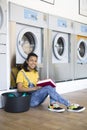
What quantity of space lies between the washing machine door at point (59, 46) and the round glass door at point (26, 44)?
49cm

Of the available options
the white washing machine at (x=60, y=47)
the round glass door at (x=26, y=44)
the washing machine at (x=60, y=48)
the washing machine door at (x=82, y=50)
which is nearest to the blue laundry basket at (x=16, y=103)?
the round glass door at (x=26, y=44)

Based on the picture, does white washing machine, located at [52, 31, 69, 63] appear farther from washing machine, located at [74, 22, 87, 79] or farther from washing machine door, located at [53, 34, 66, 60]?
washing machine, located at [74, 22, 87, 79]

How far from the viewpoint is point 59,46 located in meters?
4.02

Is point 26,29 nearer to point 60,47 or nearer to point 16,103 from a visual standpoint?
point 60,47

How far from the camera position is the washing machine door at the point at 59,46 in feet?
12.5

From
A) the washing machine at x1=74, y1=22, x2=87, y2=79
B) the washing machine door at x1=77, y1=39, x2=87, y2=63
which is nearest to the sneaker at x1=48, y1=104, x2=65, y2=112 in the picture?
the washing machine at x1=74, y1=22, x2=87, y2=79

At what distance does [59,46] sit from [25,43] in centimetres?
92

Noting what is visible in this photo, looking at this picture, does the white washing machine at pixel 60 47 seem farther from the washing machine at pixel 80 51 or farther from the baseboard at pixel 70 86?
the baseboard at pixel 70 86

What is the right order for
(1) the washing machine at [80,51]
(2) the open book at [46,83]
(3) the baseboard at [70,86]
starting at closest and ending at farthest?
1. (2) the open book at [46,83]
2. (3) the baseboard at [70,86]
3. (1) the washing machine at [80,51]

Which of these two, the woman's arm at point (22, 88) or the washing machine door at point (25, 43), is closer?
the woman's arm at point (22, 88)

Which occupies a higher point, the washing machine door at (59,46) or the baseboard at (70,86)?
the washing machine door at (59,46)

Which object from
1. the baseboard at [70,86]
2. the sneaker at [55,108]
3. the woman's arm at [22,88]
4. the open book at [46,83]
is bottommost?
the sneaker at [55,108]

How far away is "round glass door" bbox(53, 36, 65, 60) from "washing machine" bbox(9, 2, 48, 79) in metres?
0.26

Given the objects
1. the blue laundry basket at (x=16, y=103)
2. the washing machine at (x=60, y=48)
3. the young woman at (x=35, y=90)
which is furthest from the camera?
the washing machine at (x=60, y=48)
